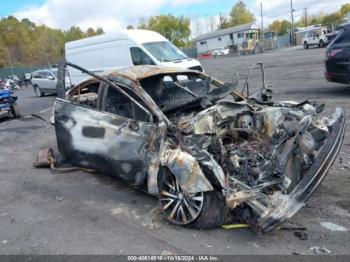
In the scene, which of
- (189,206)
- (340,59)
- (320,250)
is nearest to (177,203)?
(189,206)

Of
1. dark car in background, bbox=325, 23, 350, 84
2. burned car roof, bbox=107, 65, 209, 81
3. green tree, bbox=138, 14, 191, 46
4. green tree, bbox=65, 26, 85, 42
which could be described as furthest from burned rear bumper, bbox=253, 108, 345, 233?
green tree, bbox=65, 26, 85, 42

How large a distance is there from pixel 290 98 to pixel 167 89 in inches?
235

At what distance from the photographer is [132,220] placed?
4.36 metres

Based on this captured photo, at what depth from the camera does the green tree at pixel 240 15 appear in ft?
323

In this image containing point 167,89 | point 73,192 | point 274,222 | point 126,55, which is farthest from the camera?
point 126,55

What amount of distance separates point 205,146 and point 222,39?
241 ft

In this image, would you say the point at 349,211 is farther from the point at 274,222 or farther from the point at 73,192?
the point at 73,192

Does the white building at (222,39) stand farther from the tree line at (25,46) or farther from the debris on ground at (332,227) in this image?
the debris on ground at (332,227)

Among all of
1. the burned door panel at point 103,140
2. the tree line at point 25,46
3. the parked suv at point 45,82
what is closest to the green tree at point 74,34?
the tree line at point 25,46

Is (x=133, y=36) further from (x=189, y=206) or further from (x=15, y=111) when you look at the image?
(x=189, y=206)

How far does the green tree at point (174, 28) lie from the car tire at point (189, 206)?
75.8 m

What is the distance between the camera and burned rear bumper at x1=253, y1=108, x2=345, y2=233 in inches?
135

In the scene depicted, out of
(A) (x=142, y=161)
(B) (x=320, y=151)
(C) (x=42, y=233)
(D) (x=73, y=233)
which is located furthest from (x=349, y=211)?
(C) (x=42, y=233)

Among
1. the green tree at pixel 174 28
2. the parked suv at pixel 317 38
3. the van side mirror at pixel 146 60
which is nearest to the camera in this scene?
the van side mirror at pixel 146 60
